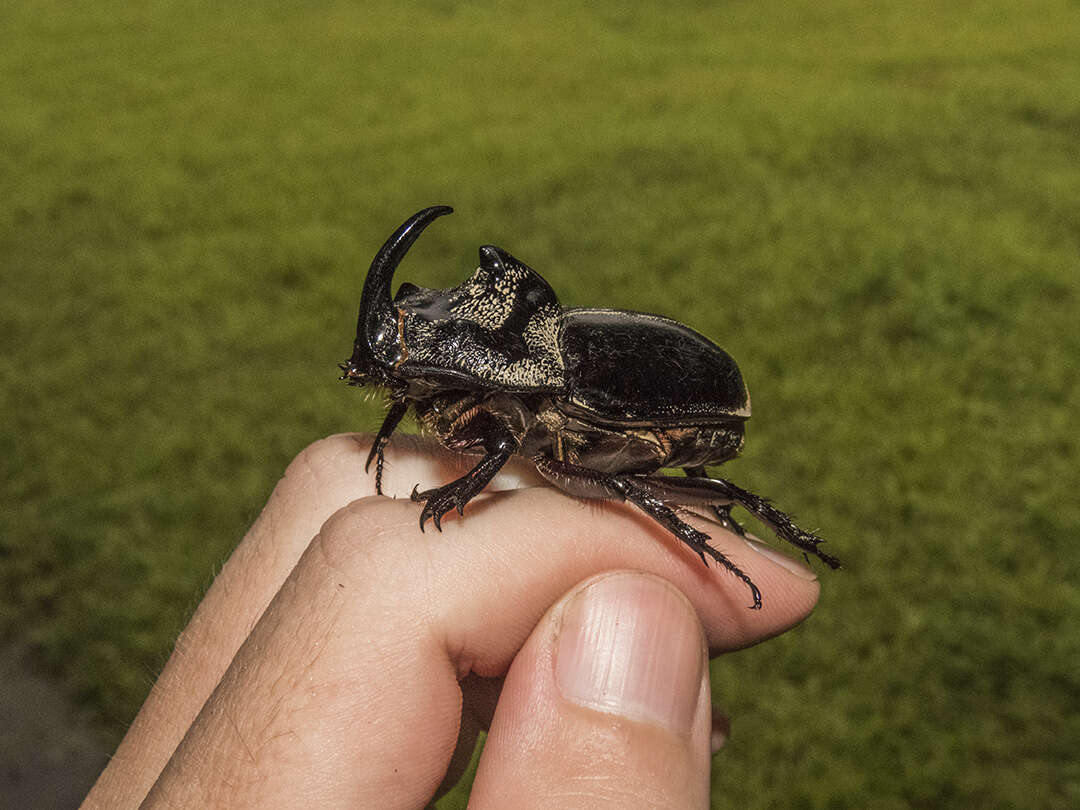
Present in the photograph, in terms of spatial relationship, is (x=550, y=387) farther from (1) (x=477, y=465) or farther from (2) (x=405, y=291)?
(2) (x=405, y=291)

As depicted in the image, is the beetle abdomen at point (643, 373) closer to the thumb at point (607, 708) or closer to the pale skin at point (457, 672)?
the pale skin at point (457, 672)

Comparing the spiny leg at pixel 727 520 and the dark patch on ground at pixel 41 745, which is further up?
the spiny leg at pixel 727 520

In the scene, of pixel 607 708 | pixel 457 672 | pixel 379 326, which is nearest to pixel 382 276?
pixel 379 326

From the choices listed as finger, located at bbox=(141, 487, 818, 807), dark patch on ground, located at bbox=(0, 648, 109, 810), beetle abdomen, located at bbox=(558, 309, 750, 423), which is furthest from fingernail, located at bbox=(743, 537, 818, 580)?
dark patch on ground, located at bbox=(0, 648, 109, 810)

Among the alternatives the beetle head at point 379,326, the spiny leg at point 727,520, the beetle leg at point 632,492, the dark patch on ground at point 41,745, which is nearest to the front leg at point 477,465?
the beetle leg at point 632,492

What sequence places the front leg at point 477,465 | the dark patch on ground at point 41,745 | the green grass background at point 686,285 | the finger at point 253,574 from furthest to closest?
the green grass background at point 686,285, the dark patch on ground at point 41,745, the finger at point 253,574, the front leg at point 477,465

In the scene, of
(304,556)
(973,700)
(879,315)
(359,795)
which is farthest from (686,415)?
(879,315)
